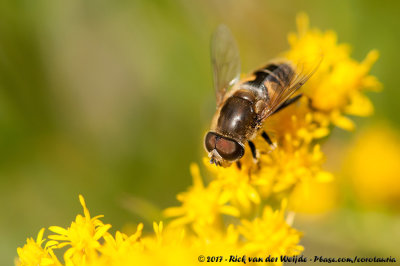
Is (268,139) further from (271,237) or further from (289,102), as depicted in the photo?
(271,237)

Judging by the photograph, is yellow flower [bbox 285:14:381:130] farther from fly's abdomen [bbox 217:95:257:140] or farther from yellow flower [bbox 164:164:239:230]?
yellow flower [bbox 164:164:239:230]

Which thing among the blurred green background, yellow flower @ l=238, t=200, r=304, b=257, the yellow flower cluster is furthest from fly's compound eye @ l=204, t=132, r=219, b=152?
the blurred green background

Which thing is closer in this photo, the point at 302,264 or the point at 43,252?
the point at 43,252

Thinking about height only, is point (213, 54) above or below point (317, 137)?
above

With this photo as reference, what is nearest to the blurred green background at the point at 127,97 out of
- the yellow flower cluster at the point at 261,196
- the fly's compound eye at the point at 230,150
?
the yellow flower cluster at the point at 261,196

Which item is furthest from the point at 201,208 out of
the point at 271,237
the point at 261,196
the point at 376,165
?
the point at 376,165

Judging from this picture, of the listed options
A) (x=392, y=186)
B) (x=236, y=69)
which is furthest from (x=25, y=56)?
(x=392, y=186)

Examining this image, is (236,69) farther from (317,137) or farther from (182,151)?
(182,151)

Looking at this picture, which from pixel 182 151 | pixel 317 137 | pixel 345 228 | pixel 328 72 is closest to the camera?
pixel 317 137
